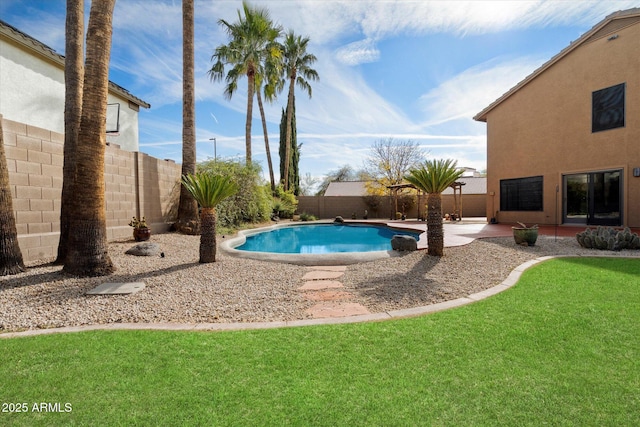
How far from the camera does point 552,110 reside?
13.5 meters

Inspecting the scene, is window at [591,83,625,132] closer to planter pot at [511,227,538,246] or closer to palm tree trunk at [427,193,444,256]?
planter pot at [511,227,538,246]

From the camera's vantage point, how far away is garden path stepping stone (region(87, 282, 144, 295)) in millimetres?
4613

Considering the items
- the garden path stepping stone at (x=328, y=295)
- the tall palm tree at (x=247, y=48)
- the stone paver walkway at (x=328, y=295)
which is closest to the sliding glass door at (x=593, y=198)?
the stone paver walkway at (x=328, y=295)

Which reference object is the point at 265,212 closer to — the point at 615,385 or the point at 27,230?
the point at 27,230

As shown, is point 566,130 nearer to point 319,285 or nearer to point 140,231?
point 319,285

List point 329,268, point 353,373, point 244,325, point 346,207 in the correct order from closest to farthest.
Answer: point 353,373
point 244,325
point 329,268
point 346,207

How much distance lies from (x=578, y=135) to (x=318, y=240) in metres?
11.6

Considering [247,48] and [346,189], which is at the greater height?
[247,48]

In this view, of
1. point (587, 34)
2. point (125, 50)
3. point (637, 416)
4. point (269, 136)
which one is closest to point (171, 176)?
point (125, 50)

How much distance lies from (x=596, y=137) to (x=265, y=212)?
1488 cm

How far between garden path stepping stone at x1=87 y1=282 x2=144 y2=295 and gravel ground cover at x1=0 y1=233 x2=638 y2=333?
0.11m

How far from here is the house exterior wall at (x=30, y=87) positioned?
9078 millimetres

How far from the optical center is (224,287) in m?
5.14

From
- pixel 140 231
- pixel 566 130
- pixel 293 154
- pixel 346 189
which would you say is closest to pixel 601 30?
pixel 566 130
